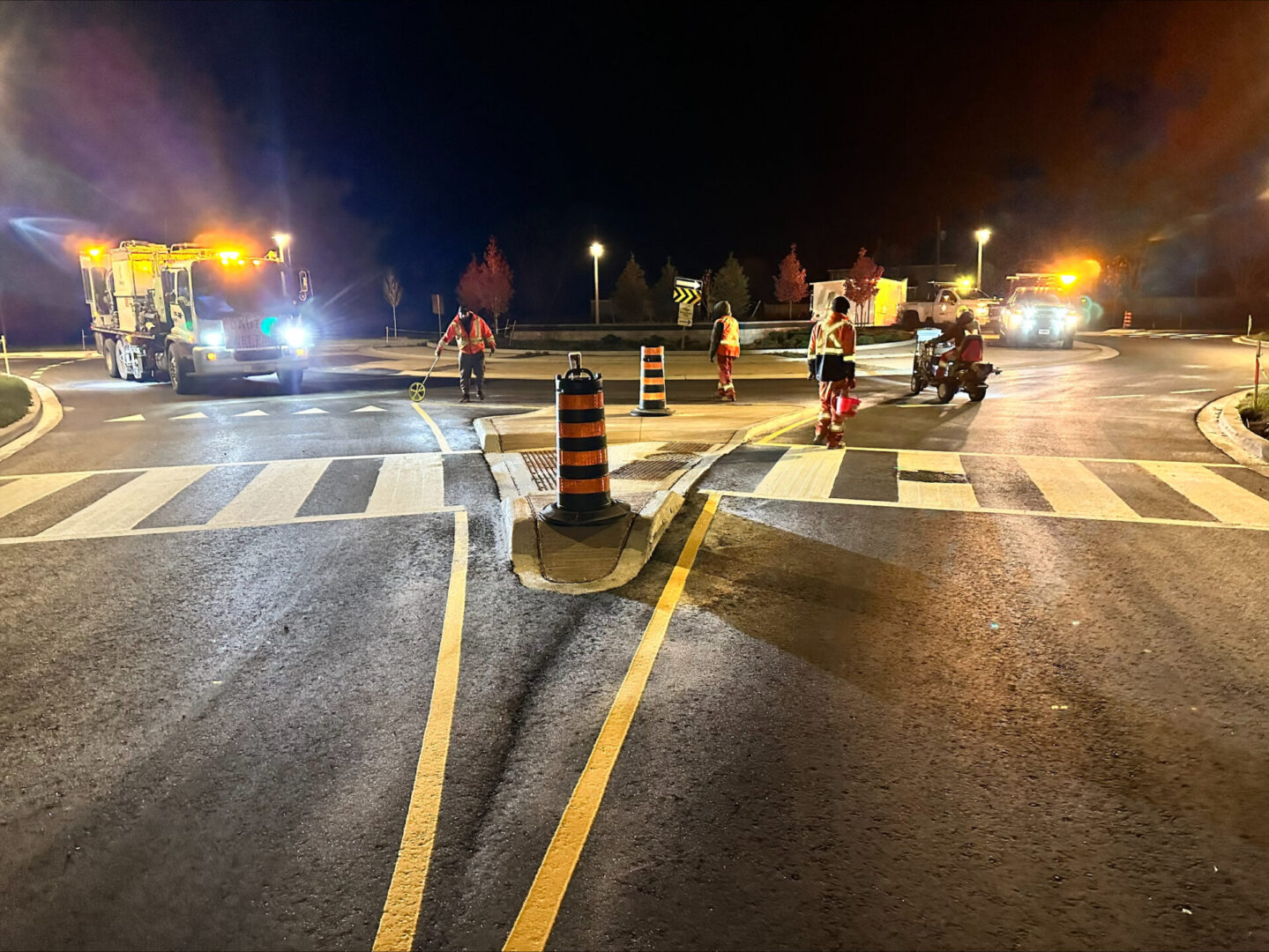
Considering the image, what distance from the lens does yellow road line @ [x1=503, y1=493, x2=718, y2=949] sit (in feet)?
10.00

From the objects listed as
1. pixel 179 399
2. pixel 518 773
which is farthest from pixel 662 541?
pixel 179 399

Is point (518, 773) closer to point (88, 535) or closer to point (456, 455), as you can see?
point (88, 535)

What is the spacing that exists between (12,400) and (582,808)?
57.1ft

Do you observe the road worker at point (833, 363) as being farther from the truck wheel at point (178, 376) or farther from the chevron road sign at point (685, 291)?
the truck wheel at point (178, 376)

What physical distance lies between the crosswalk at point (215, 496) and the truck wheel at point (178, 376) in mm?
10522

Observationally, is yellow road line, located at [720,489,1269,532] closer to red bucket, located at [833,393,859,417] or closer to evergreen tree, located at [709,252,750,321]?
red bucket, located at [833,393,859,417]

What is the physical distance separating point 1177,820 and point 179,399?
783 inches

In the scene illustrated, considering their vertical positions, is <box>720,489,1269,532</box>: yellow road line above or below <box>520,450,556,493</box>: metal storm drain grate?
below

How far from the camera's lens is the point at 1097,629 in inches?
221

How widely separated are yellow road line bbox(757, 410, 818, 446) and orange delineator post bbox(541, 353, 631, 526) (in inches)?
205

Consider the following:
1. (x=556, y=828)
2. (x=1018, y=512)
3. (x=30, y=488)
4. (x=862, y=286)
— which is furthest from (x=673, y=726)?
(x=862, y=286)

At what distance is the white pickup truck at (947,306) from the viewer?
41.0m

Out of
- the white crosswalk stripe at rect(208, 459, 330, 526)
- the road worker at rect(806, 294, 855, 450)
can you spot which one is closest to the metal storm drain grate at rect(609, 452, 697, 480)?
the road worker at rect(806, 294, 855, 450)

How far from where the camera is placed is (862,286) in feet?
187
